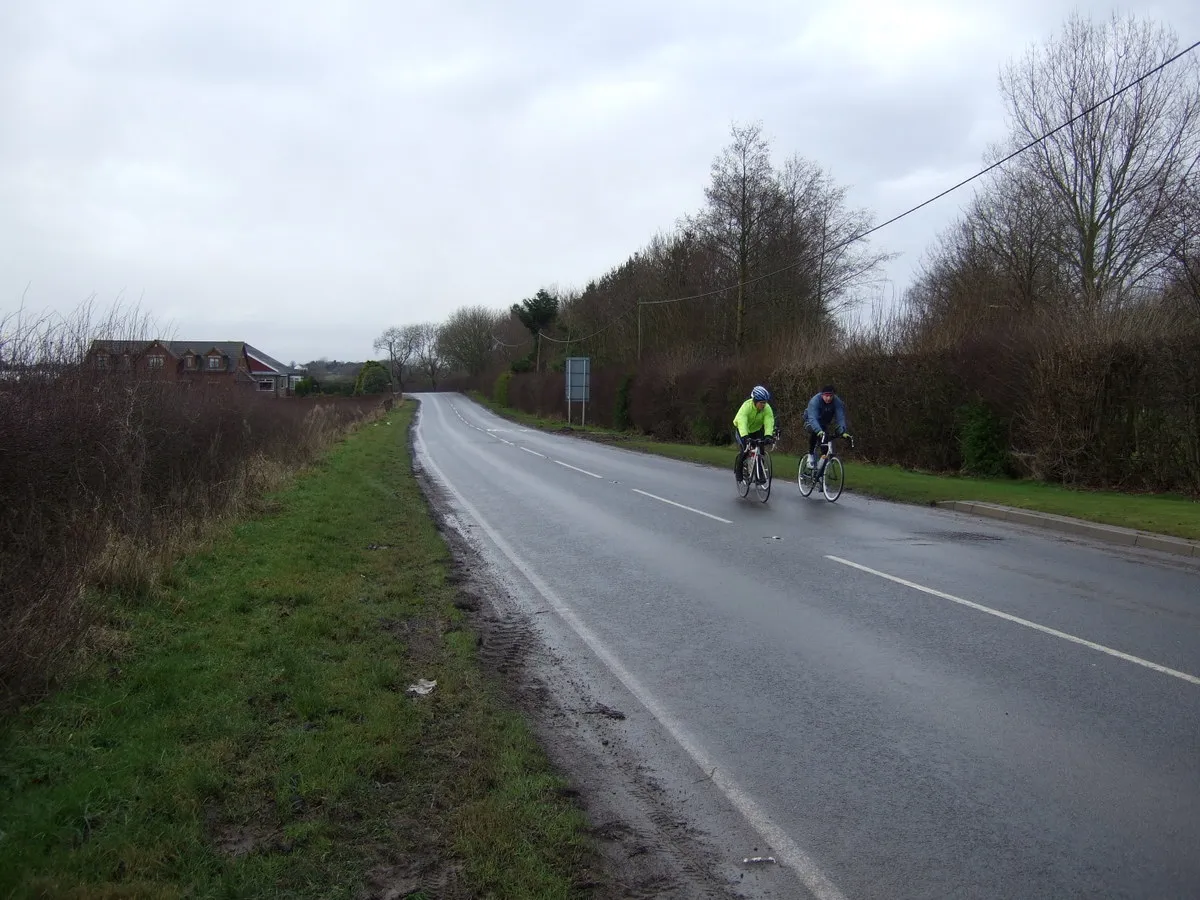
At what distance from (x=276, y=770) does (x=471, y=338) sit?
5170 inches

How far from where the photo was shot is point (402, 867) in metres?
3.55

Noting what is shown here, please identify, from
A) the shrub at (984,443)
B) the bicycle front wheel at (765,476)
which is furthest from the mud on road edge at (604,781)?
the shrub at (984,443)

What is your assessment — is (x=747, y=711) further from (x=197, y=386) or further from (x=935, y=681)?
(x=197, y=386)

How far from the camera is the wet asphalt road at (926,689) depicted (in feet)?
12.1

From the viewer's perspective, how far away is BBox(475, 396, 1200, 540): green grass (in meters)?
12.4

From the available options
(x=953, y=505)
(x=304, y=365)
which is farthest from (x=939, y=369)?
(x=304, y=365)

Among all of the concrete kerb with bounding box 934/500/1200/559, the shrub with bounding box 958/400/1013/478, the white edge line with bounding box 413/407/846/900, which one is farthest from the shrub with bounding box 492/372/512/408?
the white edge line with bounding box 413/407/846/900

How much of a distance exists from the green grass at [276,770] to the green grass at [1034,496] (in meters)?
9.82

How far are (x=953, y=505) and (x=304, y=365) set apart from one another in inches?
5363

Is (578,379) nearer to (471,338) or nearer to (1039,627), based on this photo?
(1039,627)

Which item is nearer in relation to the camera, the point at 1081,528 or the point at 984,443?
the point at 1081,528

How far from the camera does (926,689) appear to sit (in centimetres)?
569

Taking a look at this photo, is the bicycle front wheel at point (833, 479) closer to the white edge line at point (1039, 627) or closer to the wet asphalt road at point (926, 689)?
the wet asphalt road at point (926, 689)

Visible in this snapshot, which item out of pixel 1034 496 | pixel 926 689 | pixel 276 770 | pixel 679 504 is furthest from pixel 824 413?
pixel 276 770
